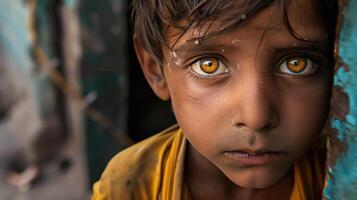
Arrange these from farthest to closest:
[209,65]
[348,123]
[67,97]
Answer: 1. [67,97]
2. [209,65]
3. [348,123]

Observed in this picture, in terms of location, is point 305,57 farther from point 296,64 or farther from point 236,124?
point 236,124

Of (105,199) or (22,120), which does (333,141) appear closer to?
(105,199)

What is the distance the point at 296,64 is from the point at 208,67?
19 cm

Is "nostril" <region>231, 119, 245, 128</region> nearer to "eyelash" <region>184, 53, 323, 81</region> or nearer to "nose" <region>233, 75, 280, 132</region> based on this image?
"nose" <region>233, 75, 280, 132</region>

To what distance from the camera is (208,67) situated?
1209mm

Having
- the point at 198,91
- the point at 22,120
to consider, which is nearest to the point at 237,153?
the point at 198,91

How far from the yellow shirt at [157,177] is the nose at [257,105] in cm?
37

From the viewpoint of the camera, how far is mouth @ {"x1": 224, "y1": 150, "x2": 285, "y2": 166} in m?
1.18

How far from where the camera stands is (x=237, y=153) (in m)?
1.20

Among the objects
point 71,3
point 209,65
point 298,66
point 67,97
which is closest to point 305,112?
point 298,66

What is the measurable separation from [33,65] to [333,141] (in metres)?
2.70

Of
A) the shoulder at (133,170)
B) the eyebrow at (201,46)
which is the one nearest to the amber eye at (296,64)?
the eyebrow at (201,46)

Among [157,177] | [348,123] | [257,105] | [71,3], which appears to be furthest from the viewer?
[71,3]

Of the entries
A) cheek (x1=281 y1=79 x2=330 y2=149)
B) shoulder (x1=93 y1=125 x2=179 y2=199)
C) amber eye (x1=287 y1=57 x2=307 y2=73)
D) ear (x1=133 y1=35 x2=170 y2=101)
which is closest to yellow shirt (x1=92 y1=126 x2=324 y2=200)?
shoulder (x1=93 y1=125 x2=179 y2=199)
